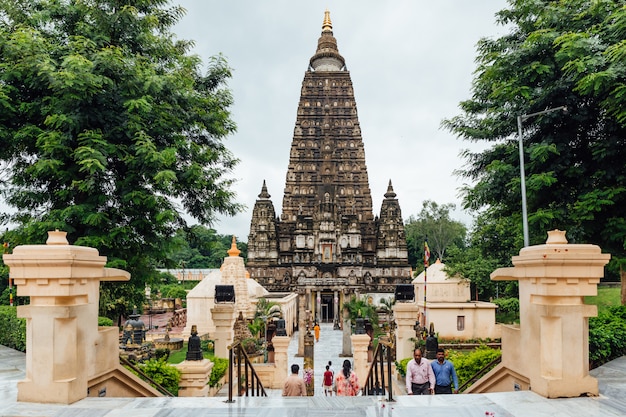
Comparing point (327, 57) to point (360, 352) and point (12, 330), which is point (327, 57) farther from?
point (12, 330)

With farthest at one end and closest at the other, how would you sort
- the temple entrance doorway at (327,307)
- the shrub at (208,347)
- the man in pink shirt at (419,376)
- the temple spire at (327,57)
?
the temple spire at (327,57) → the temple entrance doorway at (327,307) → the shrub at (208,347) → the man in pink shirt at (419,376)

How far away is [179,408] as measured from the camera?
17.4 ft

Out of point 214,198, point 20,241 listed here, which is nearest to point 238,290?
point 214,198

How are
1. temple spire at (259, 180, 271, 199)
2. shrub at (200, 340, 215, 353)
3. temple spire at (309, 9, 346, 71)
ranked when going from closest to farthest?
shrub at (200, 340, 215, 353) < temple spire at (259, 180, 271, 199) < temple spire at (309, 9, 346, 71)

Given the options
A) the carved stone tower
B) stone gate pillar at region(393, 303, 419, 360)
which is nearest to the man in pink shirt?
stone gate pillar at region(393, 303, 419, 360)

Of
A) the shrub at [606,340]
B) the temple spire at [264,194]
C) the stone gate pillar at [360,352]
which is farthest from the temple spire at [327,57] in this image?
the shrub at [606,340]

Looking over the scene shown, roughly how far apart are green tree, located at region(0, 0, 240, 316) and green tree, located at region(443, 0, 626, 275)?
782 centimetres

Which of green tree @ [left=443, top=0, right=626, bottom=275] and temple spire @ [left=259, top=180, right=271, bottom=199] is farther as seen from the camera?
temple spire @ [left=259, top=180, right=271, bottom=199]

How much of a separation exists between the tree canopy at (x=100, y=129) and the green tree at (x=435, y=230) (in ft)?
209

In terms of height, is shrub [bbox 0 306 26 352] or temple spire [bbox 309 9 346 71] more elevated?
temple spire [bbox 309 9 346 71]

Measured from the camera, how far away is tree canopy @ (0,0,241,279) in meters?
9.14

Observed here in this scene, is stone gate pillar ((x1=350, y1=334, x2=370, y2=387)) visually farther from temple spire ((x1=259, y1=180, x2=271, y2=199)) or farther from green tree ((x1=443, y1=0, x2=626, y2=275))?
temple spire ((x1=259, y1=180, x2=271, y2=199))

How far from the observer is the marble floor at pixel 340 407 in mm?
5039

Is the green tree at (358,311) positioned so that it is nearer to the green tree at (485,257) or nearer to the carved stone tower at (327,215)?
the green tree at (485,257)
